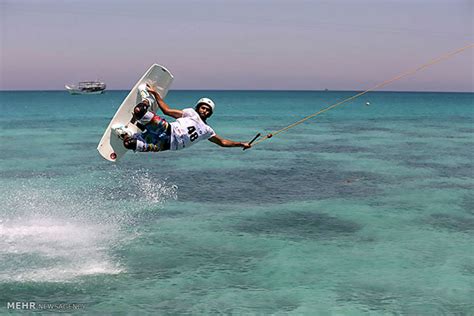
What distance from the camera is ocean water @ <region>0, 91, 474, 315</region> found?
1421 centimetres

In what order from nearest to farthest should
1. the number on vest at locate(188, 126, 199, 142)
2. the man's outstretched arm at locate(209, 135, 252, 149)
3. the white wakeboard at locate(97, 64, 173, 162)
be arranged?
1. the number on vest at locate(188, 126, 199, 142)
2. the man's outstretched arm at locate(209, 135, 252, 149)
3. the white wakeboard at locate(97, 64, 173, 162)

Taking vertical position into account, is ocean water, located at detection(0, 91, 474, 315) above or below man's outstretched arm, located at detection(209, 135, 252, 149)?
below

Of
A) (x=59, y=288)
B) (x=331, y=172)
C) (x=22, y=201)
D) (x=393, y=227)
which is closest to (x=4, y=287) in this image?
(x=59, y=288)

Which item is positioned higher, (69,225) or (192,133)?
(192,133)

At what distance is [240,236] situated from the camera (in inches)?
745

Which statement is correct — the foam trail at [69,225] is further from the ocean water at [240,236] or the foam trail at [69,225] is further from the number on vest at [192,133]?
the number on vest at [192,133]

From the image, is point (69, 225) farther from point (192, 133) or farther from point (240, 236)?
point (192, 133)

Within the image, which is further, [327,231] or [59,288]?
[327,231]

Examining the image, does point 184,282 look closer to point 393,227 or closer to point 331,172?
point 393,227

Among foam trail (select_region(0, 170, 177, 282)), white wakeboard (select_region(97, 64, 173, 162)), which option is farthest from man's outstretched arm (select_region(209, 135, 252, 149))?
foam trail (select_region(0, 170, 177, 282))

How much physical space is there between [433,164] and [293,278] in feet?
76.5

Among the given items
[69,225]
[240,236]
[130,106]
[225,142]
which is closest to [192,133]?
[225,142]

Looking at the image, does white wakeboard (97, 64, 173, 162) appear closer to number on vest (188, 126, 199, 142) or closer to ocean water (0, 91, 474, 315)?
number on vest (188, 126, 199, 142)

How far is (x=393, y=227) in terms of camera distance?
66.4 feet
